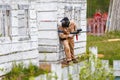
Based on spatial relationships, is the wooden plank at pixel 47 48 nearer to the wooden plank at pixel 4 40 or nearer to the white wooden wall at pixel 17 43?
the white wooden wall at pixel 17 43

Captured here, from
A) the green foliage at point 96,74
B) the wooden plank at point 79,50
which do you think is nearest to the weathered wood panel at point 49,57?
the wooden plank at point 79,50

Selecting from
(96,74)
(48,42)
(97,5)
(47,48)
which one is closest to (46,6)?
(48,42)

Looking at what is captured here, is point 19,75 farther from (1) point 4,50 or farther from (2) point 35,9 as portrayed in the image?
(2) point 35,9

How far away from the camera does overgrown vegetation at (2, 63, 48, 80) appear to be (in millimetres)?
8203

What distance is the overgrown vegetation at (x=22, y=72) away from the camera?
8.20 metres

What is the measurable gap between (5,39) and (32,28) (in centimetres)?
123

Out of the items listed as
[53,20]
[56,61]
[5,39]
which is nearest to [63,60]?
[56,61]

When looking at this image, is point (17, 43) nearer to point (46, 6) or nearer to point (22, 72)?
point (22, 72)

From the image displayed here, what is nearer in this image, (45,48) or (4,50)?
(4,50)

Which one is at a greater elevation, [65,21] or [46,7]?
[46,7]

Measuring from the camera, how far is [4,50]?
27.7 feet

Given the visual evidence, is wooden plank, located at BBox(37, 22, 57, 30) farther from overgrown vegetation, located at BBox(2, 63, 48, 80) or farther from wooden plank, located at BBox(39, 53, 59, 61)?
overgrown vegetation, located at BBox(2, 63, 48, 80)

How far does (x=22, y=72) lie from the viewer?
8.60 m

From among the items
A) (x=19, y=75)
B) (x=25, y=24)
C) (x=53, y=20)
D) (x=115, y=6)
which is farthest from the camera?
(x=115, y=6)
